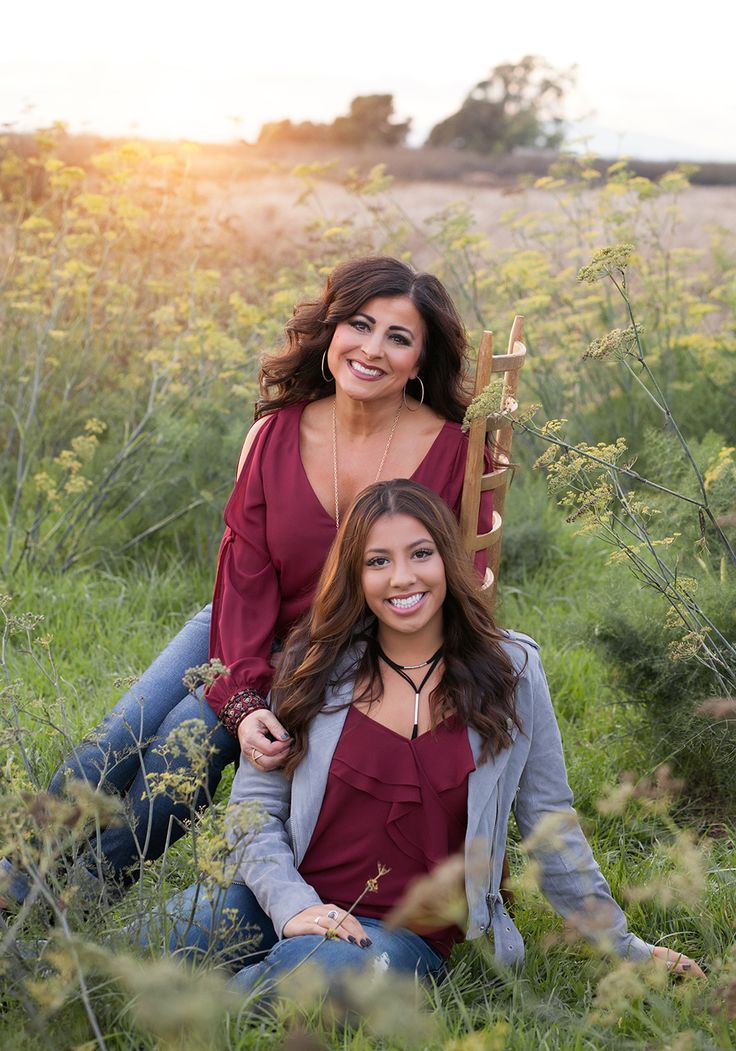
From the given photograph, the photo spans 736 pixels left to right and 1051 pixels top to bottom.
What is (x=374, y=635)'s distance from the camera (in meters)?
2.53

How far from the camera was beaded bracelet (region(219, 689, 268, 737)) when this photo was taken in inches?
102

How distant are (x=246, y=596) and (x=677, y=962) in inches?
47.2

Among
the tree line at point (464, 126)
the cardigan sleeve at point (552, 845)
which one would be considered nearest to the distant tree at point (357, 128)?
the tree line at point (464, 126)

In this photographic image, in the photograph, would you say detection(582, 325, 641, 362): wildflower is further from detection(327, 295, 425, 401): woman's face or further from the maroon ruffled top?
the maroon ruffled top

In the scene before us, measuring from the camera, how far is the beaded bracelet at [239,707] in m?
2.58

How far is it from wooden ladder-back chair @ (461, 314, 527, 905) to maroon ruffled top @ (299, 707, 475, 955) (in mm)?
282

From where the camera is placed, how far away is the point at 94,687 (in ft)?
12.2

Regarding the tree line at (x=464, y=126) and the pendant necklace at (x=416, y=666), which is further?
the tree line at (x=464, y=126)

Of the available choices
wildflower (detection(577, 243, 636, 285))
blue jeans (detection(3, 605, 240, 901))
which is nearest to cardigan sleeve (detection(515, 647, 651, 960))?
blue jeans (detection(3, 605, 240, 901))

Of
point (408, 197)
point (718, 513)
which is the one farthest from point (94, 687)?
point (408, 197)

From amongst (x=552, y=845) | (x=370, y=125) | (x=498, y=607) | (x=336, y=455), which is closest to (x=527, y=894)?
(x=552, y=845)

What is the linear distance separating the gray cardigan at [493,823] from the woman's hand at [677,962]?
0.9 inches

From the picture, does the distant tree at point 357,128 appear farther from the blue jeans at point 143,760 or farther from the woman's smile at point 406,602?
the woman's smile at point 406,602

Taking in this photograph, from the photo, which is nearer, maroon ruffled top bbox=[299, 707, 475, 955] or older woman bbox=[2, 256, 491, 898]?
maroon ruffled top bbox=[299, 707, 475, 955]
